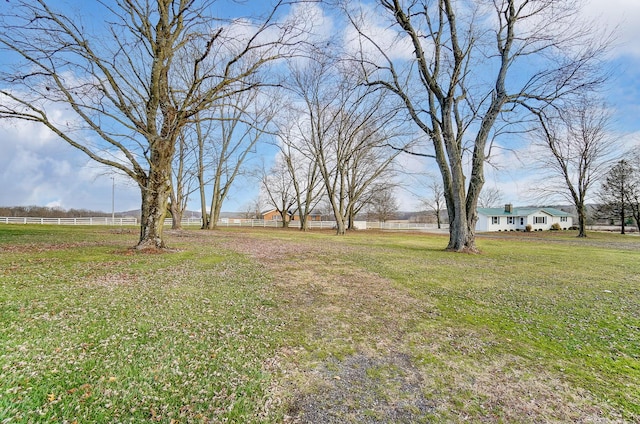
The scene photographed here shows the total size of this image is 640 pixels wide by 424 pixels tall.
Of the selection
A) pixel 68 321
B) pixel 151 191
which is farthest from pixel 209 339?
pixel 151 191

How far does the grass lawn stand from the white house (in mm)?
46444

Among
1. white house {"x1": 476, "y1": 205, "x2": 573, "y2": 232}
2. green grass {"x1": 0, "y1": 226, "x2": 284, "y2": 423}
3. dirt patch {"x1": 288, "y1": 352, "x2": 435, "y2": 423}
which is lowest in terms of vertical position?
dirt patch {"x1": 288, "y1": 352, "x2": 435, "y2": 423}

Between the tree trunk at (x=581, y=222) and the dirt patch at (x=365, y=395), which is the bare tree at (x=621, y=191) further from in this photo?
the dirt patch at (x=365, y=395)

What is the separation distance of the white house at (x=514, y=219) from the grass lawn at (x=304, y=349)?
46.4 meters

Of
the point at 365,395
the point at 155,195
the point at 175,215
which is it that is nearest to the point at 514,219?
the point at 175,215

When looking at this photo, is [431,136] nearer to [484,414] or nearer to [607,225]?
[484,414]

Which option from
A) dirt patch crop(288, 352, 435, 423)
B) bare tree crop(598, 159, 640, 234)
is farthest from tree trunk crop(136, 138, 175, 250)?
bare tree crop(598, 159, 640, 234)

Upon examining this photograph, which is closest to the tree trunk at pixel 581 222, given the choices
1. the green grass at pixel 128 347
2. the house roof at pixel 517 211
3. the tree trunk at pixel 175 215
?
the house roof at pixel 517 211

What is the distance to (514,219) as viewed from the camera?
50.1m

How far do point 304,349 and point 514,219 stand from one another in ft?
187

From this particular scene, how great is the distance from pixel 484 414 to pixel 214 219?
100ft

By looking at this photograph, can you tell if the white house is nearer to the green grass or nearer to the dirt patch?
the dirt patch

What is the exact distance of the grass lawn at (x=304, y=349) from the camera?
2619mm

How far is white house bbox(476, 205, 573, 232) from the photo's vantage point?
48812mm
